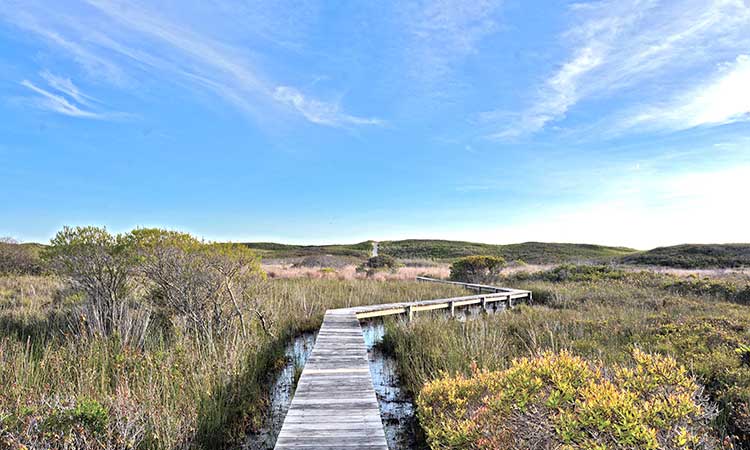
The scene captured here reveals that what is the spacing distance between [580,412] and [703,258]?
42.7 m

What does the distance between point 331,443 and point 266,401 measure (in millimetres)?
2668

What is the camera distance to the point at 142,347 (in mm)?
5996

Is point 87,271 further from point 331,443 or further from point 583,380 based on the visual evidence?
point 583,380

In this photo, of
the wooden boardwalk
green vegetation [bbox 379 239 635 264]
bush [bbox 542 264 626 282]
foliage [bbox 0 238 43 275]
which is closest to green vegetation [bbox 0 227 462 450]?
the wooden boardwalk

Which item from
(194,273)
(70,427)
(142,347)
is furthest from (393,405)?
(142,347)

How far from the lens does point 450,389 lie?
3.75 m

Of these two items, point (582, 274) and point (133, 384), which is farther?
point (582, 274)

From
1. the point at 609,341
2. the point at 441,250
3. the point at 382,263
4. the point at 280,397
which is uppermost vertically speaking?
the point at 441,250

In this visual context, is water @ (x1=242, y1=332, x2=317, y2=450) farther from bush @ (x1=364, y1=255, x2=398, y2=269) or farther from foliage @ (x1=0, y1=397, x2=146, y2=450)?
bush @ (x1=364, y1=255, x2=398, y2=269)

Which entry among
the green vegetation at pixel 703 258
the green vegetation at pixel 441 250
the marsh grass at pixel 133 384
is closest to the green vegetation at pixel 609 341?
the marsh grass at pixel 133 384

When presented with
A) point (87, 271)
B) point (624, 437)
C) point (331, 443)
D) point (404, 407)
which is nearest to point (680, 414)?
point (624, 437)

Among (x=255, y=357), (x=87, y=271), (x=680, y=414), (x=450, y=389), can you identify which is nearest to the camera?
(x=680, y=414)

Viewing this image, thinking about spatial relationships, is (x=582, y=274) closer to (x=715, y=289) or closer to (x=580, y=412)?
(x=715, y=289)

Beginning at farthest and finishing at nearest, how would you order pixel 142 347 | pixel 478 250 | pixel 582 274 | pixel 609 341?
pixel 478 250
pixel 582 274
pixel 609 341
pixel 142 347
